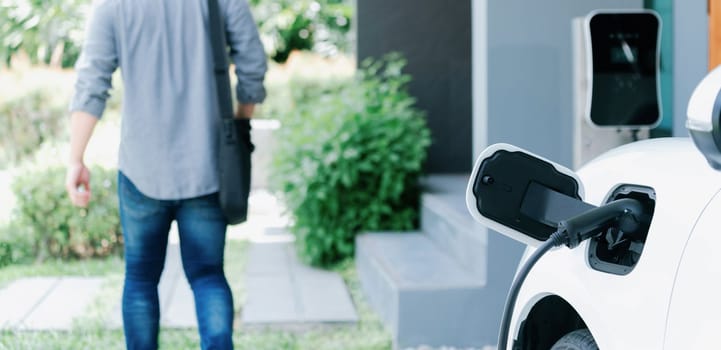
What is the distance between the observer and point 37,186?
5832 millimetres

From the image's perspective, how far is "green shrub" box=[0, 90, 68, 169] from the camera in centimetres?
923

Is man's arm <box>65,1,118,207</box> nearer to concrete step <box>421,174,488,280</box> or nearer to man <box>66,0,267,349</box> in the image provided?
man <box>66,0,267,349</box>

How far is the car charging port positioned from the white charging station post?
73.9 inches

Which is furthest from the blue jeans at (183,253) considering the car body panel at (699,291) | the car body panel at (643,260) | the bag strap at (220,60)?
the car body panel at (699,291)

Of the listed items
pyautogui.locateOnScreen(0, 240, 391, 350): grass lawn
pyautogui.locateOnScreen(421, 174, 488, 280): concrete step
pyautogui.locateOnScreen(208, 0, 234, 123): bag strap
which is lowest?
pyautogui.locateOnScreen(0, 240, 391, 350): grass lawn

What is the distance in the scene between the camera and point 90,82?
3020 millimetres

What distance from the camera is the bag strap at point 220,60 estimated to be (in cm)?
303

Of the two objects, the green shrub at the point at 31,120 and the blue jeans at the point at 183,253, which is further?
the green shrub at the point at 31,120

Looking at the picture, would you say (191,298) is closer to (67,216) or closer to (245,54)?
(67,216)

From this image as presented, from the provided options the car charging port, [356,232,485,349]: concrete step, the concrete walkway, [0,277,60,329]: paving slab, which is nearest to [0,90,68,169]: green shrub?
the concrete walkway

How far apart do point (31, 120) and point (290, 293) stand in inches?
207

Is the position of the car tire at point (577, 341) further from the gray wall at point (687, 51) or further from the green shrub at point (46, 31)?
the green shrub at point (46, 31)

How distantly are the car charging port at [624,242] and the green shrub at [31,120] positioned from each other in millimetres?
8045

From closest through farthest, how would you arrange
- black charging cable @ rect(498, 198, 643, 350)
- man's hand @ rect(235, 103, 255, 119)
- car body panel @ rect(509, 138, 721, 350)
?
car body panel @ rect(509, 138, 721, 350)
black charging cable @ rect(498, 198, 643, 350)
man's hand @ rect(235, 103, 255, 119)
